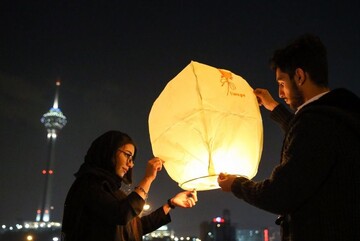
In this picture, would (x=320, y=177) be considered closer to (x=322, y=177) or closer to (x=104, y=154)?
(x=322, y=177)

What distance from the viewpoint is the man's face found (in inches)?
97.1

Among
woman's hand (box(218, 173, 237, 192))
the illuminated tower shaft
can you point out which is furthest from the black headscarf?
the illuminated tower shaft

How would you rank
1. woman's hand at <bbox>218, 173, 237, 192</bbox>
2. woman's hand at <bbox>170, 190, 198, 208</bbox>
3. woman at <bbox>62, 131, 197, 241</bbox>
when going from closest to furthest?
1. woman's hand at <bbox>218, 173, 237, 192</bbox>
2. woman at <bbox>62, 131, 197, 241</bbox>
3. woman's hand at <bbox>170, 190, 198, 208</bbox>

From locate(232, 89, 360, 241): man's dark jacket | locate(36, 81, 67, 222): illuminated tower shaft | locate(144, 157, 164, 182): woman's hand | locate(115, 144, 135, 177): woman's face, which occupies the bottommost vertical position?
locate(232, 89, 360, 241): man's dark jacket

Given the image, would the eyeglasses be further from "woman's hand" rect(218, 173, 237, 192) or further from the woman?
"woman's hand" rect(218, 173, 237, 192)

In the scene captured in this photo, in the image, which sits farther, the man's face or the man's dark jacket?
the man's face

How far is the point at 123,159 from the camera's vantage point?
11.9 feet

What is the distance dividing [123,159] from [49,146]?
11099cm

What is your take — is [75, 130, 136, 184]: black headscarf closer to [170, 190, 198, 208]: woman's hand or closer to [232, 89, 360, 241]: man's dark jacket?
[170, 190, 198, 208]: woman's hand

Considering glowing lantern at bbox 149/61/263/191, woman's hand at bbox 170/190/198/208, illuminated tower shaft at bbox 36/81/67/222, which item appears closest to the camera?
glowing lantern at bbox 149/61/263/191

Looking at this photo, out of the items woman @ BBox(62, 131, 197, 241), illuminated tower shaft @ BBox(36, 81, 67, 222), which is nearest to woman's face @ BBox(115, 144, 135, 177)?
woman @ BBox(62, 131, 197, 241)

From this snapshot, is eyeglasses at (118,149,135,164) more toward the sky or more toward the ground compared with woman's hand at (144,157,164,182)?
more toward the sky

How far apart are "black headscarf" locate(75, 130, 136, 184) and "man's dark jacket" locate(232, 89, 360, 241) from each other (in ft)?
5.86

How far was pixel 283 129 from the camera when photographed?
10.6 ft
